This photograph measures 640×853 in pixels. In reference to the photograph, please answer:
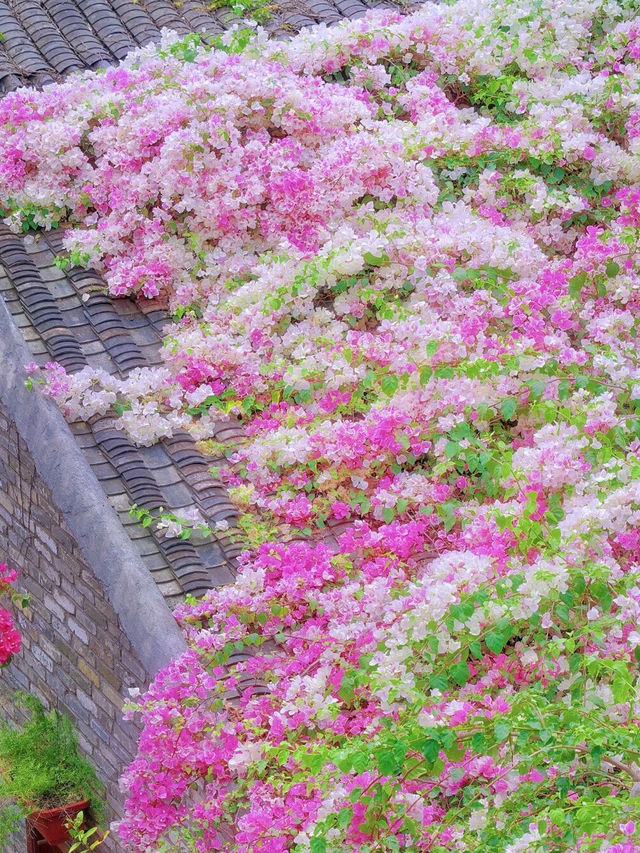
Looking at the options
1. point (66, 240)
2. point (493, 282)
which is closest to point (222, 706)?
point (493, 282)

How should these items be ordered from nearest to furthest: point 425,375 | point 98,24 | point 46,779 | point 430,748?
point 430,748, point 425,375, point 46,779, point 98,24

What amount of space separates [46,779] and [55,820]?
0.20 m

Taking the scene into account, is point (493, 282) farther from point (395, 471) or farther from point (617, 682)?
point (617, 682)

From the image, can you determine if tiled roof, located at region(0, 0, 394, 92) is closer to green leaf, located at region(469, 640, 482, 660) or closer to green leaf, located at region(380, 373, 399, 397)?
green leaf, located at region(380, 373, 399, 397)

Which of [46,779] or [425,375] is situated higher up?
[425,375]

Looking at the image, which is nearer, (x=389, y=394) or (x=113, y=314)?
(x=389, y=394)

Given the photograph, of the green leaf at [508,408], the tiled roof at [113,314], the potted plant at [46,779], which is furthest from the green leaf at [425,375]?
the potted plant at [46,779]

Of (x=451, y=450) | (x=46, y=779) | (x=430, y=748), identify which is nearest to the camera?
(x=430, y=748)

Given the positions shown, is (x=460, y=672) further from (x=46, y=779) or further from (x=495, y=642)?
(x=46, y=779)

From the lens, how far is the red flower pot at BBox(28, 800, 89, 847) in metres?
5.77

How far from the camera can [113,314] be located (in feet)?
21.0

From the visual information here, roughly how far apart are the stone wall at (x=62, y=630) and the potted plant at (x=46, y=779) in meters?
0.11

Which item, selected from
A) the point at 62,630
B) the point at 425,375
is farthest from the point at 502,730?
the point at 62,630

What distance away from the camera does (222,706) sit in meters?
4.71
